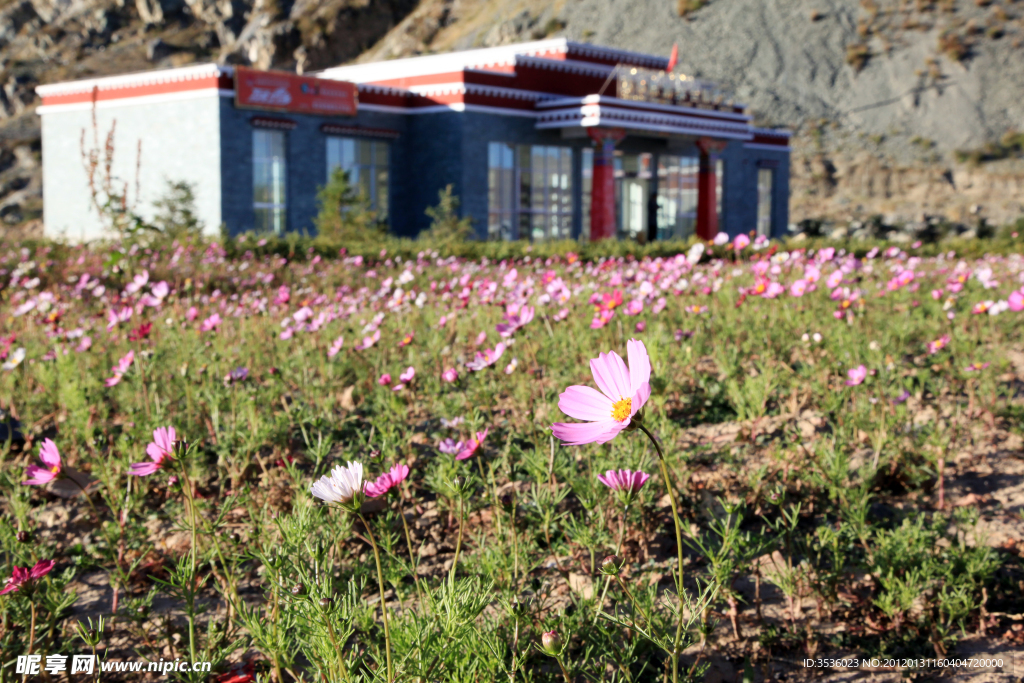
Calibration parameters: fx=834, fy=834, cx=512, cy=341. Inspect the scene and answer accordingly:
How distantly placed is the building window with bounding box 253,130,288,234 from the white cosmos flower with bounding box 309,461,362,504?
17.9m

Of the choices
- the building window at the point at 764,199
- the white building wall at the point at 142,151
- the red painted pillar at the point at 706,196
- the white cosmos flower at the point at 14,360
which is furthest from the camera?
the building window at the point at 764,199

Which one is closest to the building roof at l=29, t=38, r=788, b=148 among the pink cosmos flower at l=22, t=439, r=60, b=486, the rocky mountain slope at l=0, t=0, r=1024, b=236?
the pink cosmos flower at l=22, t=439, r=60, b=486

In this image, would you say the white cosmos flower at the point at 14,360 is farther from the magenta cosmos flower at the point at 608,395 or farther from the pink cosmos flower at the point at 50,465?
the magenta cosmos flower at the point at 608,395

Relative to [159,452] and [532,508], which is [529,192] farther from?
[159,452]

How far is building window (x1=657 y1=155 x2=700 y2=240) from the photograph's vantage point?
2459 cm

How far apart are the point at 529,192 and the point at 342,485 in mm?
20142

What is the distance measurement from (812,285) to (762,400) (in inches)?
68.6

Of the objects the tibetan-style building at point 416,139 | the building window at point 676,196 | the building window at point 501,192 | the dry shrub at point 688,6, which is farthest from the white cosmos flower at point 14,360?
the dry shrub at point 688,6

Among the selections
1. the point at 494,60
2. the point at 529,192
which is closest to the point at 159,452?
the point at 529,192

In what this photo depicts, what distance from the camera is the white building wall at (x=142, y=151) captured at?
58.4 feet

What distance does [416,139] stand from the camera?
20547 millimetres

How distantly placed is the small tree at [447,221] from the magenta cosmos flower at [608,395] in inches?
607

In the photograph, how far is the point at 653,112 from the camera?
20.8m

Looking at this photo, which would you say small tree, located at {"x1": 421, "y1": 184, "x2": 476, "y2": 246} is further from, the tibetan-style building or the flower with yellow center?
the flower with yellow center
